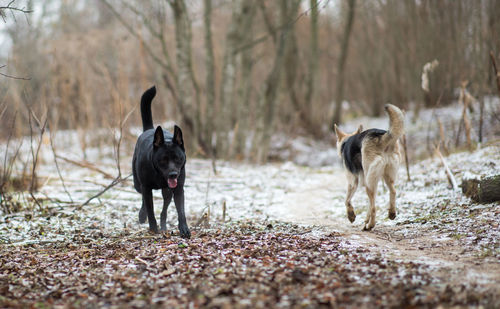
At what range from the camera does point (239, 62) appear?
19.0 metres

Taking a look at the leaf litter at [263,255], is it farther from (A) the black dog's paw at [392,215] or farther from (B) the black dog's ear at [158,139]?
(B) the black dog's ear at [158,139]

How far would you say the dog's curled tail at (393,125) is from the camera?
5.28 metres

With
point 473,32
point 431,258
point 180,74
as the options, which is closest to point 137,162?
point 431,258

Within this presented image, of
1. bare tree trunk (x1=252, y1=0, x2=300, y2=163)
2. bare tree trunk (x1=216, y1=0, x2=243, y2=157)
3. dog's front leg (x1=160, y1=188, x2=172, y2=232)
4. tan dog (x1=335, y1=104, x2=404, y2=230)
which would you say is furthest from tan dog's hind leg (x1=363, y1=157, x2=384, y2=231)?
bare tree trunk (x1=216, y1=0, x2=243, y2=157)

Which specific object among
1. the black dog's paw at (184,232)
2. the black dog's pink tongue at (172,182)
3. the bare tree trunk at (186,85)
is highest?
the bare tree trunk at (186,85)

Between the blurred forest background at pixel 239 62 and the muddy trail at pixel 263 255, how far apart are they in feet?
8.35

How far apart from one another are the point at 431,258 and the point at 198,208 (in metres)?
5.03

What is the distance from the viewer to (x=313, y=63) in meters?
20.5

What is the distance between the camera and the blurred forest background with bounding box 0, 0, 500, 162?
43.2ft

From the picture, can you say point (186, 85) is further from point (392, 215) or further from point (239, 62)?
point (392, 215)

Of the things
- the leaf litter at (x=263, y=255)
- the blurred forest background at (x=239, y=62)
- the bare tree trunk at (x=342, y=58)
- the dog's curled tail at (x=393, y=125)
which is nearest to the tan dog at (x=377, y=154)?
the dog's curled tail at (x=393, y=125)

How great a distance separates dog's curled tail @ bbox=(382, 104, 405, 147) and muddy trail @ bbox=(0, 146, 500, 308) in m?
1.22

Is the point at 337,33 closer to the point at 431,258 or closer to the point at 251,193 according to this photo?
the point at 251,193

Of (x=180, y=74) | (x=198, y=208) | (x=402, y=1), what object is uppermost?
(x=402, y=1)
